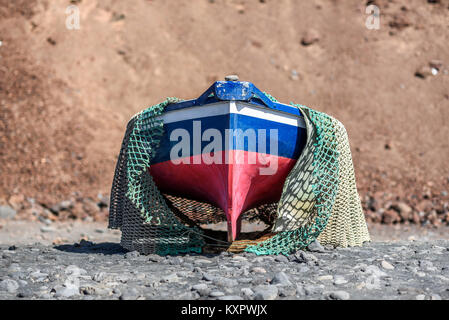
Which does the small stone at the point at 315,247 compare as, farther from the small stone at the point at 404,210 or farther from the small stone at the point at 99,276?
the small stone at the point at 404,210

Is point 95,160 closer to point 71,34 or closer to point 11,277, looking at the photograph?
point 71,34

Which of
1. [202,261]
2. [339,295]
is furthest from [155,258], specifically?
[339,295]

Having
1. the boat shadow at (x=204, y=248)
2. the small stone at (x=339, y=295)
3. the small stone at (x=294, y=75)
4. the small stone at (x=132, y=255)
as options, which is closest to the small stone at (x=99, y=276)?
the small stone at (x=132, y=255)

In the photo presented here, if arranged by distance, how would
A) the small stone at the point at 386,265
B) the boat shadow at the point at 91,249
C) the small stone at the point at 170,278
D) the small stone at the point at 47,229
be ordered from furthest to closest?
the small stone at the point at 47,229 < the boat shadow at the point at 91,249 < the small stone at the point at 386,265 < the small stone at the point at 170,278

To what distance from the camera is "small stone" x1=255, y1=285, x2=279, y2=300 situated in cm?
337

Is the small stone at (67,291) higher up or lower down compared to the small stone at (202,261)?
higher up

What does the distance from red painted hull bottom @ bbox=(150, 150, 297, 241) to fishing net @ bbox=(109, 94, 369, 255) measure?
1.01 feet

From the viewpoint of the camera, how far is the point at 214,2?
2064 centimetres

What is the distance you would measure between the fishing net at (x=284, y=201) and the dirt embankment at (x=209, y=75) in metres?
7.73

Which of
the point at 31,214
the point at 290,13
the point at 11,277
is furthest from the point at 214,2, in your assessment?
the point at 11,277

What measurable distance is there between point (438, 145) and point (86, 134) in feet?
41.9

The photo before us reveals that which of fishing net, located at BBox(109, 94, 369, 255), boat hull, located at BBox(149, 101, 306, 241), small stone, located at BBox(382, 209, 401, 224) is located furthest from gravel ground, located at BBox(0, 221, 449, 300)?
small stone, located at BBox(382, 209, 401, 224)

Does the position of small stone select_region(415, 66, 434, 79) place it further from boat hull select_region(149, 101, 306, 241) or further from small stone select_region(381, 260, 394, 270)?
small stone select_region(381, 260, 394, 270)

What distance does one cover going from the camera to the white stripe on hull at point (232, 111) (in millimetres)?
5203
